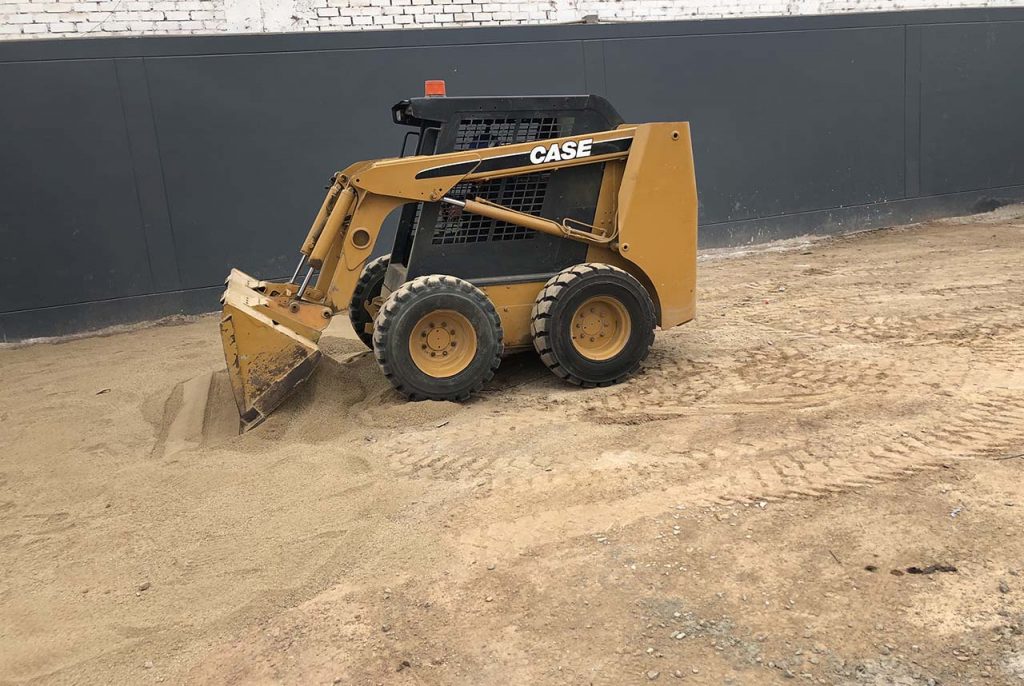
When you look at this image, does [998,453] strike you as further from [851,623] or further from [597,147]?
[597,147]

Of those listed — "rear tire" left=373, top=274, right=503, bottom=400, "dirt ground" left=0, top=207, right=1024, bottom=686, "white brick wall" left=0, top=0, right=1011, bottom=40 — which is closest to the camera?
"dirt ground" left=0, top=207, right=1024, bottom=686

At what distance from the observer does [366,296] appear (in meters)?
5.98

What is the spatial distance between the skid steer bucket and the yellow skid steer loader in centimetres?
2

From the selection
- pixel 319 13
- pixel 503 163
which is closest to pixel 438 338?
pixel 503 163

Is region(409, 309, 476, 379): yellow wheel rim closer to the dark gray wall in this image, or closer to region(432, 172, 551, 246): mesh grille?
region(432, 172, 551, 246): mesh grille

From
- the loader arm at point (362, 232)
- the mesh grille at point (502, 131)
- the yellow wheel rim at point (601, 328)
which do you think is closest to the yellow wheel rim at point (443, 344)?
the loader arm at point (362, 232)

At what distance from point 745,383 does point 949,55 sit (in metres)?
8.71

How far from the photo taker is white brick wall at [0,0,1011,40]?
7.62m

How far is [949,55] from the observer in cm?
1136

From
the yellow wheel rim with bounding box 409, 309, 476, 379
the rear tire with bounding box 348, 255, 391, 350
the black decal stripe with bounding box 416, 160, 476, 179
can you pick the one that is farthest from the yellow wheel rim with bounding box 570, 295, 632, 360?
the rear tire with bounding box 348, 255, 391, 350

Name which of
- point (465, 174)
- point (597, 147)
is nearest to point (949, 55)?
point (597, 147)

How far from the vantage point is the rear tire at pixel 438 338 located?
15.7 feet

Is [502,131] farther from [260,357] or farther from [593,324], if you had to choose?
[260,357]

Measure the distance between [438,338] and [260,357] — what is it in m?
1.01
